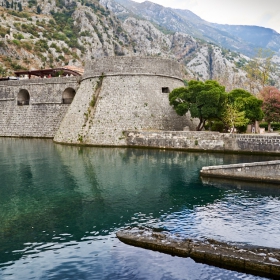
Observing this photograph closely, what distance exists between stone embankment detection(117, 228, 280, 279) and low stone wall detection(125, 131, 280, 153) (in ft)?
62.8

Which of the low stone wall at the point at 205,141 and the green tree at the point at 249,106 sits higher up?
the green tree at the point at 249,106

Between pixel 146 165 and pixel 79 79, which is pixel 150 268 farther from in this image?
pixel 79 79

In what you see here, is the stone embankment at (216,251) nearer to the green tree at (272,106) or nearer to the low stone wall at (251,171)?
the low stone wall at (251,171)

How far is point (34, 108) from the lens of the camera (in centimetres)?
4497

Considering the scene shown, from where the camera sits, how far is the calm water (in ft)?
28.7

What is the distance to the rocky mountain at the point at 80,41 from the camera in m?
85.2

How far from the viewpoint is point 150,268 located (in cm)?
A: 864

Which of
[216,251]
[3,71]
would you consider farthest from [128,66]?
[3,71]

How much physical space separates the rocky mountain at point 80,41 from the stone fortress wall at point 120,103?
41.7m

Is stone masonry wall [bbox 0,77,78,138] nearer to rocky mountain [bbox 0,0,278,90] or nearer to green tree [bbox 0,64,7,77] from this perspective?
green tree [bbox 0,64,7,77]

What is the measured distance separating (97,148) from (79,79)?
44.3ft

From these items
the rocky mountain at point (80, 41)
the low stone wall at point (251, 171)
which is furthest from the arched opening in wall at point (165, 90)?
the rocky mountain at point (80, 41)

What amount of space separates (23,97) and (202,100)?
2881 centimetres

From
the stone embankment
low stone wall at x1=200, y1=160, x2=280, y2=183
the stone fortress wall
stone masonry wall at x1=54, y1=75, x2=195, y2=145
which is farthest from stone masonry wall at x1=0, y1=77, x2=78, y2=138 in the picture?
the stone embankment
